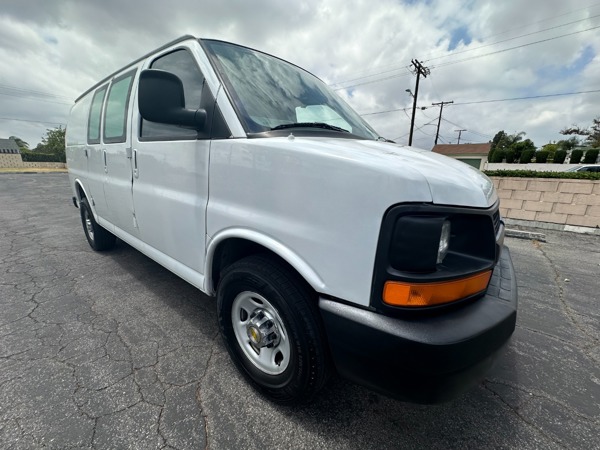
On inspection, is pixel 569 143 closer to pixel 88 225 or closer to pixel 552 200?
pixel 552 200

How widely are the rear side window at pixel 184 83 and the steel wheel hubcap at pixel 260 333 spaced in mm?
1141

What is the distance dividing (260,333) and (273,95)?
1563mm

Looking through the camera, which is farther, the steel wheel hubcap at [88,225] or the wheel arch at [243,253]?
the steel wheel hubcap at [88,225]

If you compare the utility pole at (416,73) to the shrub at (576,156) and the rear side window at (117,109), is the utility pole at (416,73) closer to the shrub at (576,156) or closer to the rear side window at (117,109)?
the shrub at (576,156)

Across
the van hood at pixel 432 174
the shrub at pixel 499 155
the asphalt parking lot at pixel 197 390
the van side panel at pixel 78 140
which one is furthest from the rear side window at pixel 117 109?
the shrub at pixel 499 155

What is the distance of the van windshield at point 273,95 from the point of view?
174 centimetres

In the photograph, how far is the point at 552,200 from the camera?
22.0 feet

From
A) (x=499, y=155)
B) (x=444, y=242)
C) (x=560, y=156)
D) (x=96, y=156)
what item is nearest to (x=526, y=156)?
(x=560, y=156)

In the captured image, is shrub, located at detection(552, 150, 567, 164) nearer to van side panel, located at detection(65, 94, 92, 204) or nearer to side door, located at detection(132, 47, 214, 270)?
side door, located at detection(132, 47, 214, 270)

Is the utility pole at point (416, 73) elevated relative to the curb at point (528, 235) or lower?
elevated

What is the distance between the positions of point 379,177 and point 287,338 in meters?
0.97

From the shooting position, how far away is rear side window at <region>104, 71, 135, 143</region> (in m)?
2.73

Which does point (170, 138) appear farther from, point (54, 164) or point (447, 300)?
point (54, 164)

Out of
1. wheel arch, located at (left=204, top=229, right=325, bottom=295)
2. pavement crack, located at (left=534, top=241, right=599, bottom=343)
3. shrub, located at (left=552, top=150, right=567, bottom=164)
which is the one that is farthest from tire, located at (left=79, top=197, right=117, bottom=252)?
shrub, located at (left=552, top=150, right=567, bottom=164)
